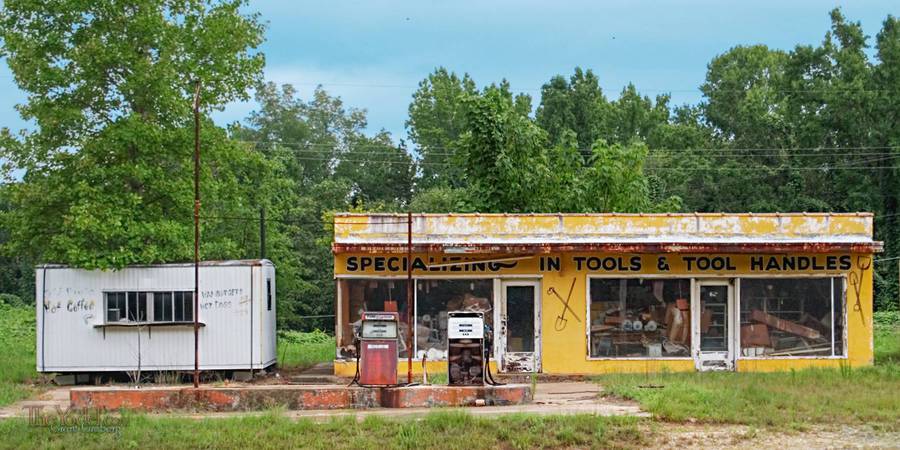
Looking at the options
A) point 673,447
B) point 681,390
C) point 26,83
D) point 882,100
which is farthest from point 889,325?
point 26,83

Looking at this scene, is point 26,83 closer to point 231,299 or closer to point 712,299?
point 231,299

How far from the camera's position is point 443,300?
76.9 feet

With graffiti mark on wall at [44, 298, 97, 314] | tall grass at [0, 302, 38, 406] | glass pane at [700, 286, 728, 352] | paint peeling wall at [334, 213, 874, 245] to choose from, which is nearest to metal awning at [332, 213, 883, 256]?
paint peeling wall at [334, 213, 874, 245]

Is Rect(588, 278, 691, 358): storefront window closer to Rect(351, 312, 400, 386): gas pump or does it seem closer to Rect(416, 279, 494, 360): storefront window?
Rect(416, 279, 494, 360): storefront window

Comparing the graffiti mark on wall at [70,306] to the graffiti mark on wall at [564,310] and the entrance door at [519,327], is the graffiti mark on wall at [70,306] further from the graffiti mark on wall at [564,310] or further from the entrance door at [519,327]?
the graffiti mark on wall at [564,310]

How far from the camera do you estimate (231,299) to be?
22578mm

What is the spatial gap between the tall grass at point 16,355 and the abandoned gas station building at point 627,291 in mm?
6740

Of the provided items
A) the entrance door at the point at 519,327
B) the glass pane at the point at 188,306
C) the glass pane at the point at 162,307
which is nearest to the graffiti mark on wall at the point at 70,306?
the glass pane at the point at 162,307

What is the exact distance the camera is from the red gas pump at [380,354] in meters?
18.1

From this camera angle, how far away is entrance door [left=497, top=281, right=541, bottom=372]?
23.4 meters

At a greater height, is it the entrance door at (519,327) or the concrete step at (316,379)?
the entrance door at (519,327)

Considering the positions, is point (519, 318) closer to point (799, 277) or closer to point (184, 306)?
point (799, 277)

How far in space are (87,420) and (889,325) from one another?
107ft

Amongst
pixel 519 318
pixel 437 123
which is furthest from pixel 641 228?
pixel 437 123
